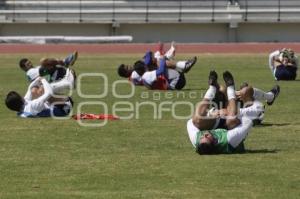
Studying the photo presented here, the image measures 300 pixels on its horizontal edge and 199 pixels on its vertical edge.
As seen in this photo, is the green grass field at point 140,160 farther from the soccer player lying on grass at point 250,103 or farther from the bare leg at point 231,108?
the bare leg at point 231,108

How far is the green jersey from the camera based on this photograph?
1154 cm

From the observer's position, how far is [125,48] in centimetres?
4028

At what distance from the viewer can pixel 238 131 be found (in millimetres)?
11492

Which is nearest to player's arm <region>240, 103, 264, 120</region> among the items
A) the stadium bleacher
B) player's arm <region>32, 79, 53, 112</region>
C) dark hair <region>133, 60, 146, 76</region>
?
player's arm <region>32, 79, 53, 112</region>

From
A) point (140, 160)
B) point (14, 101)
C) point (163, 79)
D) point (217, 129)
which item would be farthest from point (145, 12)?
point (140, 160)

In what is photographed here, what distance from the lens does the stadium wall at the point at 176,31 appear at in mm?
46844

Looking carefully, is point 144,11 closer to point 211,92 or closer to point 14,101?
point 14,101

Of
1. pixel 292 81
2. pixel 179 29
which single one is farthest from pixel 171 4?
pixel 292 81

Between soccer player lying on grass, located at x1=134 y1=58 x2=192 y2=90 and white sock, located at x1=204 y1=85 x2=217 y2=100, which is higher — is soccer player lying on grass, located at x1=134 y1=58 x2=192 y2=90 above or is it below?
below

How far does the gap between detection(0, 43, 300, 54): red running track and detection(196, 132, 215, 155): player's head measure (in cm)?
2674

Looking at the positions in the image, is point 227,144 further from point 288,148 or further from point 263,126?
point 263,126

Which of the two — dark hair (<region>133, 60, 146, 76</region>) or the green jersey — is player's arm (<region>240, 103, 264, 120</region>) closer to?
the green jersey

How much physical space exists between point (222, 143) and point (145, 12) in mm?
36676

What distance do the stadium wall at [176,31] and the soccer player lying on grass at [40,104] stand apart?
30.6m
